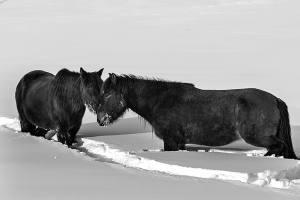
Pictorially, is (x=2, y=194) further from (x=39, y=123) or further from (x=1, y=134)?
(x=39, y=123)

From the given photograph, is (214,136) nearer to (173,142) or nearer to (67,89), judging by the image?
(173,142)

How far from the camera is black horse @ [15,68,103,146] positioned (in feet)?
26.3

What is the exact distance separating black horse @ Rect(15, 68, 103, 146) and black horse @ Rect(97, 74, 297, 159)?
53 cm

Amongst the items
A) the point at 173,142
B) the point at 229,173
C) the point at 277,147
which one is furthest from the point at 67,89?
the point at 229,173

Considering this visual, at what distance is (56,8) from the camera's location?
36219 millimetres

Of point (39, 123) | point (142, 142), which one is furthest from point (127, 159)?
point (39, 123)

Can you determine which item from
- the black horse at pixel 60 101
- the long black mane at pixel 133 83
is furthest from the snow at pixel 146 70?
the long black mane at pixel 133 83

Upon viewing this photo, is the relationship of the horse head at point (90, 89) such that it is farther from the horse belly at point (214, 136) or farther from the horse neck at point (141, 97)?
the horse belly at point (214, 136)

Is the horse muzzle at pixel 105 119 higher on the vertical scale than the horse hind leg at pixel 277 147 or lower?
higher

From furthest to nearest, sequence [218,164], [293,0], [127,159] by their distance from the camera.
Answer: [293,0] < [127,159] < [218,164]

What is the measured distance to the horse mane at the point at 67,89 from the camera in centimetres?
821

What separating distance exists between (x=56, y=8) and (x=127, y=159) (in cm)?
3104

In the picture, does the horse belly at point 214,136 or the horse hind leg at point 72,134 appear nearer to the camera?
the horse belly at point 214,136

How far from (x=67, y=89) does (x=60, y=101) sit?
8.1 inches
